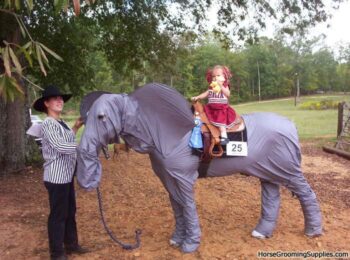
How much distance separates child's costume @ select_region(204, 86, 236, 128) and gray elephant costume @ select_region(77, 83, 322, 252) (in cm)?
27

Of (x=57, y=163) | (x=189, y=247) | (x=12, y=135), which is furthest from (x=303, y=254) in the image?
(x=12, y=135)

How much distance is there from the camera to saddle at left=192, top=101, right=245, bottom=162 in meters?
3.88

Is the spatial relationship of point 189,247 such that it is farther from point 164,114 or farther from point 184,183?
point 164,114

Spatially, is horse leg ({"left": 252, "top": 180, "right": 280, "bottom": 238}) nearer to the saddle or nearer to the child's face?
the saddle

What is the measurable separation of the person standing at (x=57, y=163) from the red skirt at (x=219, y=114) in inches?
49.9

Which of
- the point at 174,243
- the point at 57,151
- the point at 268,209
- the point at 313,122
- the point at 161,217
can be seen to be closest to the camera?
the point at 57,151

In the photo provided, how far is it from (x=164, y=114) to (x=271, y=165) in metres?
1.31

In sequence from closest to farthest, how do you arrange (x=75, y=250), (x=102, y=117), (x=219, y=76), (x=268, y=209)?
1. (x=102, y=117)
2. (x=219, y=76)
3. (x=75, y=250)
4. (x=268, y=209)

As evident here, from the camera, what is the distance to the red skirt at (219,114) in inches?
157

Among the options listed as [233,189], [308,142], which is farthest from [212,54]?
[233,189]

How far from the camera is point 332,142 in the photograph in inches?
495

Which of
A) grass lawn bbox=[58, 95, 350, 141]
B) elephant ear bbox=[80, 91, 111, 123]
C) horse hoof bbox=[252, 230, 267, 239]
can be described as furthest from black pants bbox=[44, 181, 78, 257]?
grass lawn bbox=[58, 95, 350, 141]

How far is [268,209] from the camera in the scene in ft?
14.5

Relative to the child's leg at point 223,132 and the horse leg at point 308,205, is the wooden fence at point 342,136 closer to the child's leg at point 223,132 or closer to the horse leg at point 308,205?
the horse leg at point 308,205
